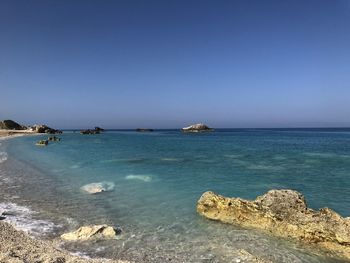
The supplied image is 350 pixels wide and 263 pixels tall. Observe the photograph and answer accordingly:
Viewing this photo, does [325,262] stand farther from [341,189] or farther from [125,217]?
[341,189]

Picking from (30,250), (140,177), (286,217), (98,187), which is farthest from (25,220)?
(140,177)

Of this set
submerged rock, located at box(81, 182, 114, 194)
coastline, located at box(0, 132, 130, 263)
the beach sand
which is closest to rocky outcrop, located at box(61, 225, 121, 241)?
coastline, located at box(0, 132, 130, 263)

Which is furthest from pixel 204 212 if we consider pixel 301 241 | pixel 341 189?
pixel 341 189

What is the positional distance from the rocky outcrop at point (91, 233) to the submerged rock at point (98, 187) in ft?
26.6

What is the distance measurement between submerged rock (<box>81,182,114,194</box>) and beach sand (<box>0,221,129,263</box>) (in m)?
8.65

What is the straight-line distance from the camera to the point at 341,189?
21.2m

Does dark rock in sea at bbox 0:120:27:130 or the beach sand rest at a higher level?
dark rock in sea at bbox 0:120:27:130

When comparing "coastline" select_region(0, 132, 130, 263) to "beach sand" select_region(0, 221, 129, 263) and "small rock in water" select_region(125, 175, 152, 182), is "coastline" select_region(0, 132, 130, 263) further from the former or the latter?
"small rock in water" select_region(125, 175, 152, 182)

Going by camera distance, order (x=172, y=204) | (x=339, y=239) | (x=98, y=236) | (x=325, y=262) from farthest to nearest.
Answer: (x=172, y=204) → (x=98, y=236) → (x=339, y=239) → (x=325, y=262)

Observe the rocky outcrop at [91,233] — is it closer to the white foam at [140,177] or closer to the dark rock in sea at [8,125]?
the white foam at [140,177]

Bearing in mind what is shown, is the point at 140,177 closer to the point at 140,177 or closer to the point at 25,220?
the point at 140,177

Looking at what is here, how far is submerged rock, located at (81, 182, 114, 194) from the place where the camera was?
69.8 feet

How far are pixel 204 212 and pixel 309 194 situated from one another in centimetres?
853

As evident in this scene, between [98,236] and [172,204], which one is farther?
[172,204]
